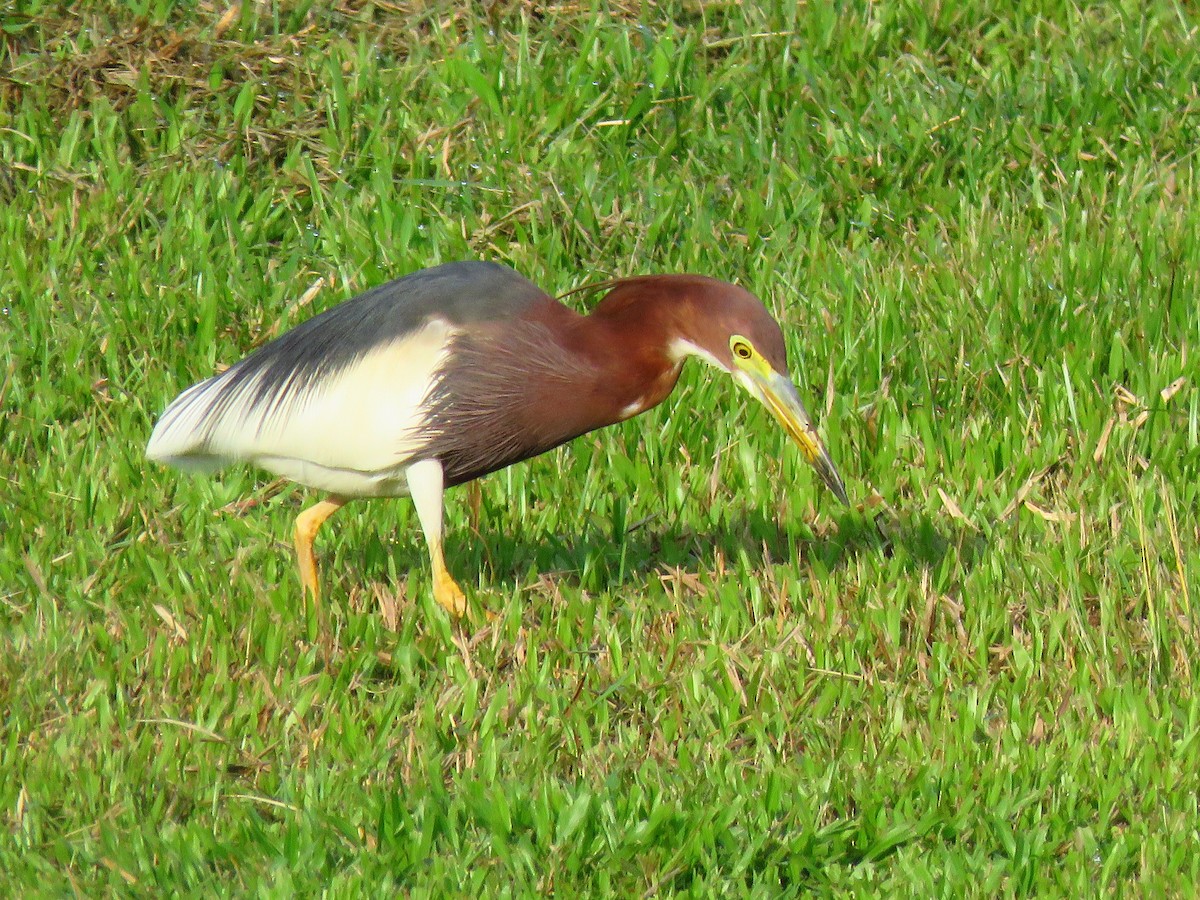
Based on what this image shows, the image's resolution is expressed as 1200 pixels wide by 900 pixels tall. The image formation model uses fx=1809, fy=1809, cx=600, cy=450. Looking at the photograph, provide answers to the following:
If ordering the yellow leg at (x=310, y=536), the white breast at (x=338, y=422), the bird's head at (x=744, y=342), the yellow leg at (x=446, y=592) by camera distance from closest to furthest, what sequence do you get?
the bird's head at (x=744, y=342)
the white breast at (x=338, y=422)
the yellow leg at (x=446, y=592)
the yellow leg at (x=310, y=536)

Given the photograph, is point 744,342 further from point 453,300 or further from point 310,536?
point 310,536

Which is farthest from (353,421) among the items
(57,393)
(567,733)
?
(57,393)

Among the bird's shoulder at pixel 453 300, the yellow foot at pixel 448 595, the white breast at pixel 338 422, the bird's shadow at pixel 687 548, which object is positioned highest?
the bird's shoulder at pixel 453 300

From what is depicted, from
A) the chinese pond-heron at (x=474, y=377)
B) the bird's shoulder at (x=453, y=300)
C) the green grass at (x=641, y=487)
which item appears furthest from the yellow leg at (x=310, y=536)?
the bird's shoulder at (x=453, y=300)

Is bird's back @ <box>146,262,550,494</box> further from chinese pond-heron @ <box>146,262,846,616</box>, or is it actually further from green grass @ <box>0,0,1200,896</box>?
green grass @ <box>0,0,1200,896</box>

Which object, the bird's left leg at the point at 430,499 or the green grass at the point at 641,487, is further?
the bird's left leg at the point at 430,499

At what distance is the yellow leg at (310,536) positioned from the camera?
192 inches

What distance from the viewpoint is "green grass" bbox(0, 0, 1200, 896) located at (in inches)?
149

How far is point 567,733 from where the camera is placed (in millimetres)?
4195

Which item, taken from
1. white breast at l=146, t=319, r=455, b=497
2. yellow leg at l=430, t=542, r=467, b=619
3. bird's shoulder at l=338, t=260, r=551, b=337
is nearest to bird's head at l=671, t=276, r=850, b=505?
bird's shoulder at l=338, t=260, r=551, b=337

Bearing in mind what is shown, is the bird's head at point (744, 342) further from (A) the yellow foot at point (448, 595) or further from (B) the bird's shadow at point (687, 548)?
(A) the yellow foot at point (448, 595)

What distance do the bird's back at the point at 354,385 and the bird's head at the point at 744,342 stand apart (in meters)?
0.46

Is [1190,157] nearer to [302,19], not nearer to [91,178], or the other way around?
[302,19]

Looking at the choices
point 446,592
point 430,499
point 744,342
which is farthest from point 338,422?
point 744,342
